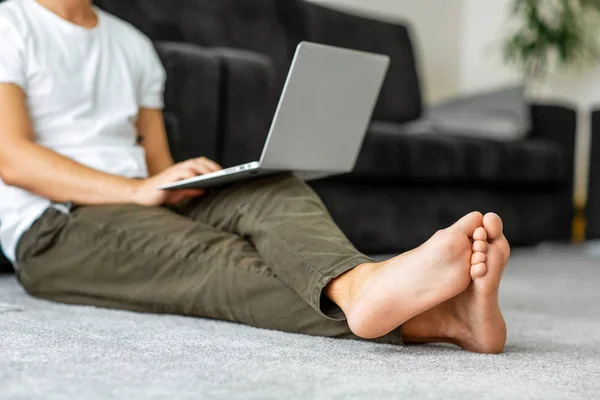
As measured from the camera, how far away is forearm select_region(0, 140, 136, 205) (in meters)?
1.25

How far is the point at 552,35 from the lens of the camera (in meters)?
3.85

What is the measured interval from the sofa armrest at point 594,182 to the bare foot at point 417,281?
7.53 feet

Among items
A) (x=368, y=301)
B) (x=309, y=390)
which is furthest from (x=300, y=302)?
(x=309, y=390)

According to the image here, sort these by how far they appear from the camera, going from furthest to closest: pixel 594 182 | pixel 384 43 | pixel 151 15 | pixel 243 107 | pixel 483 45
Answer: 1. pixel 483 45
2. pixel 384 43
3. pixel 594 182
4. pixel 151 15
5. pixel 243 107

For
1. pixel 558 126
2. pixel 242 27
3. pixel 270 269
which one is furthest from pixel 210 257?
pixel 558 126

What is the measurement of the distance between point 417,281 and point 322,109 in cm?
39

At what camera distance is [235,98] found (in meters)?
2.02

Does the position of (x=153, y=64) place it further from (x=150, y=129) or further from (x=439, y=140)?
(x=439, y=140)

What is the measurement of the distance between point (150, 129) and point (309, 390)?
852mm

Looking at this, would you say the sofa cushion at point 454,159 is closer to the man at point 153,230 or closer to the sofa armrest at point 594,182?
the sofa armrest at point 594,182

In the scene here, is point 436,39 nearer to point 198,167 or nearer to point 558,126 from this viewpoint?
point 558,126

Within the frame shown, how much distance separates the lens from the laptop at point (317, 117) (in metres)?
1.12

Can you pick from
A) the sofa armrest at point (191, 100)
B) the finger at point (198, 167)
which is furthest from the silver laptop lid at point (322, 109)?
the sofa armrest at point (191, 100)

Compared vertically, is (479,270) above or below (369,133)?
above
